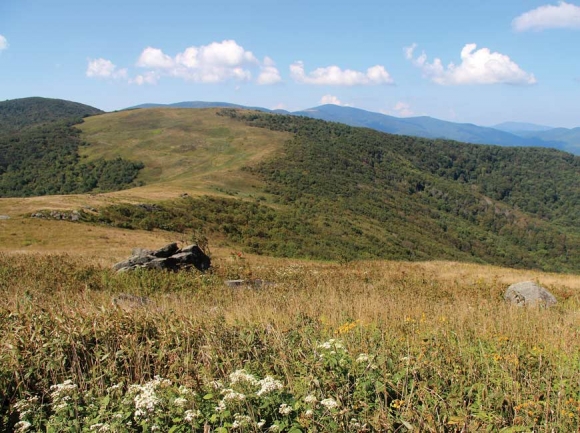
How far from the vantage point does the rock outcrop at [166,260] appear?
15016 millimetres

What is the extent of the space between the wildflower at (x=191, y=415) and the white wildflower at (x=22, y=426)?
1238 millimetres

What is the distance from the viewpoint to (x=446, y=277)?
18.9m

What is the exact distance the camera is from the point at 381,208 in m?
112

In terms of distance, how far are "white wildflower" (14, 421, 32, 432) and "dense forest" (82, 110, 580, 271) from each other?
110 ft

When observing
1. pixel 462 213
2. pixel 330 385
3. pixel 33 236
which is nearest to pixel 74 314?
pixel 330 385

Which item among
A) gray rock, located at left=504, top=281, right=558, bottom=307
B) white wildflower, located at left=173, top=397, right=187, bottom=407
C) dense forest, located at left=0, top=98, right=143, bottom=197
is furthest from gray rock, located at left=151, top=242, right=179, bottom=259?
dense forest, located at left=0, top=98, right=143, bottom=197

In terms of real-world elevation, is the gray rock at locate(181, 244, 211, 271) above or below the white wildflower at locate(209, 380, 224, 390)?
below

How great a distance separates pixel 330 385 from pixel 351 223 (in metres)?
81.3

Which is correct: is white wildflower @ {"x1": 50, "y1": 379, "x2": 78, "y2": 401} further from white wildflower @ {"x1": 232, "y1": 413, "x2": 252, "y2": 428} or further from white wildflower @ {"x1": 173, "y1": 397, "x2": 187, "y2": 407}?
white wildflower @ {"x1": 232, "y1": 413, "x2": 252, "y2": 428}

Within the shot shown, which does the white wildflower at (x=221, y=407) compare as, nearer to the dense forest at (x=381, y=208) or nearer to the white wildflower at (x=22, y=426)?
the white wildflower at (x=22, y=426)

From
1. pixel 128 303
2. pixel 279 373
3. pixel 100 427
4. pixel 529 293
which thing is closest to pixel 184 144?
pixel 529 293

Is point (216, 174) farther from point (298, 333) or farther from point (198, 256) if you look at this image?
point (298, 333)

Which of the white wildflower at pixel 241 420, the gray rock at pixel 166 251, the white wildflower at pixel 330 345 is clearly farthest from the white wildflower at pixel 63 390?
the gray rock at pixel 166 251

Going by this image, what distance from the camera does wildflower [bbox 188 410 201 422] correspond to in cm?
306
